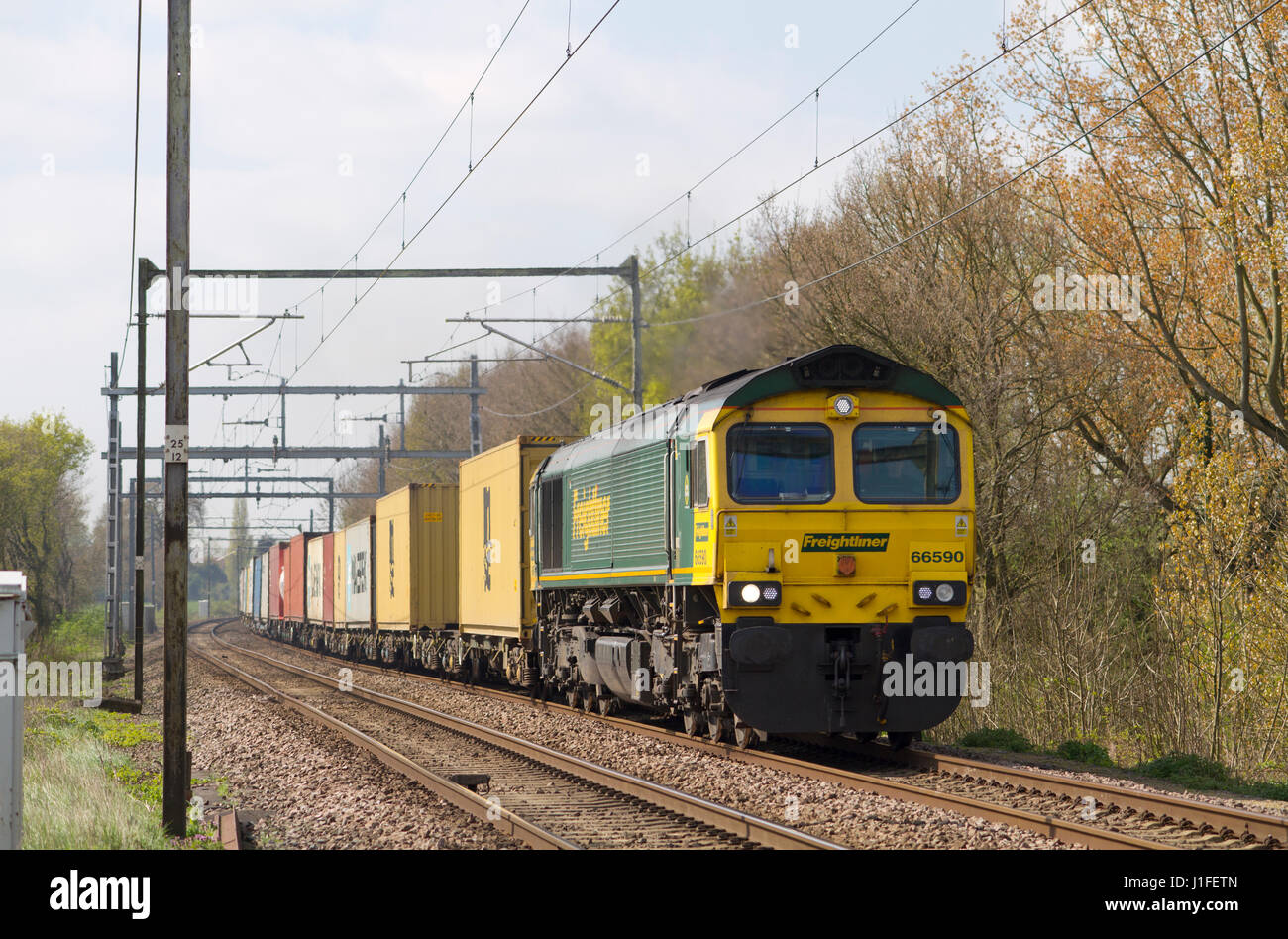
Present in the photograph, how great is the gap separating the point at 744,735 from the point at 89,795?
6213 mm

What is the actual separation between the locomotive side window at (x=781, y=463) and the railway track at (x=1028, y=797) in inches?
101

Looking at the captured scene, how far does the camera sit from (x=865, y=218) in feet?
90.0

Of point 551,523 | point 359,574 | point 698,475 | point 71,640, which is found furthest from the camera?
point 71,640

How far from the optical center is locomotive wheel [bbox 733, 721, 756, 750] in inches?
552

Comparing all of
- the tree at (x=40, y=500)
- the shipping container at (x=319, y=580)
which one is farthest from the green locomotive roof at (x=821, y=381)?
the tree at (x=40, y=500)

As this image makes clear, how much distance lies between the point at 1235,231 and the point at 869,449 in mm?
9194

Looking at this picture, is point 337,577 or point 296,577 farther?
point 296,577

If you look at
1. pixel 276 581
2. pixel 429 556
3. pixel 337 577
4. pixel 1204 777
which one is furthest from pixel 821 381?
pixel 276 581

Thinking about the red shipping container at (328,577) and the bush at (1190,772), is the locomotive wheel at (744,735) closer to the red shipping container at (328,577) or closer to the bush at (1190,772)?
the bush at (1190,772)

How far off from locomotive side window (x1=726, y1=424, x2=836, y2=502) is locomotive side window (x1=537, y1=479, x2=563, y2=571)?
6.71m

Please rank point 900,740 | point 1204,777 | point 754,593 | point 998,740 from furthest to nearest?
point 998,740
point 900,740
point 754,593
point 1204,777

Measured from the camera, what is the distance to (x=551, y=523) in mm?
20000

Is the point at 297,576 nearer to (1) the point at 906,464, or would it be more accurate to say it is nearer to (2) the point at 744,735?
(2) the point at 744,735
